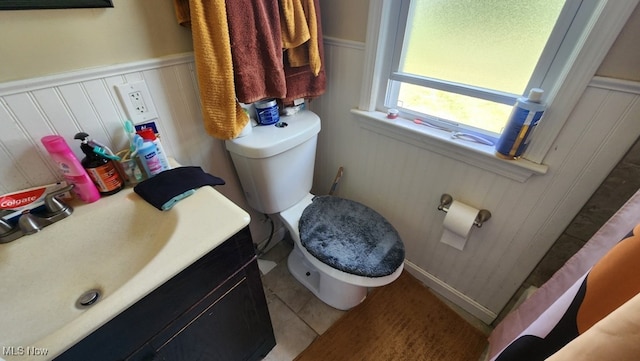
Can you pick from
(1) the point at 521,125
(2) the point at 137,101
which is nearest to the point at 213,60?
(2) the point at 137,101

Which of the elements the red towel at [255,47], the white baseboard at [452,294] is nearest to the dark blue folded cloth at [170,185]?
the red towel at [255,47]

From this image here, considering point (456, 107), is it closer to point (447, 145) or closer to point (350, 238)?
point (447, 145)

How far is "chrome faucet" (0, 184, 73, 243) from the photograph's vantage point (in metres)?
0.59

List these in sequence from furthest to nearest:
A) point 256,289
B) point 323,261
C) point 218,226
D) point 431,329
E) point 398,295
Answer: point 398,295, point 431,329, point 323,261, point 256,289, point 218,226

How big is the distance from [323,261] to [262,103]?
2.13 ft

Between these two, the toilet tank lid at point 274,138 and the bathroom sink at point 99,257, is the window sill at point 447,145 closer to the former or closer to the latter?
the toilet tank lid at point 274,138

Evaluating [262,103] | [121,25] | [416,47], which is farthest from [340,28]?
[121,25]

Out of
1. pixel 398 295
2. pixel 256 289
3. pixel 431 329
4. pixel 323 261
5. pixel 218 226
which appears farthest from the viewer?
pixel 398 295

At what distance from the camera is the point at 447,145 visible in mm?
921

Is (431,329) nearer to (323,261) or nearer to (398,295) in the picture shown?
(398,295)

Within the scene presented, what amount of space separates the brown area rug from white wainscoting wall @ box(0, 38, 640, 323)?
0.11m

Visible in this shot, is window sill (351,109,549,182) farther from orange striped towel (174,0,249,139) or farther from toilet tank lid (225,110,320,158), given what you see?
orange striped towel (174,0,249,139)

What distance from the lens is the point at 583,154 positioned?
70 cm

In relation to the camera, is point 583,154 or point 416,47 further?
point 416,47
